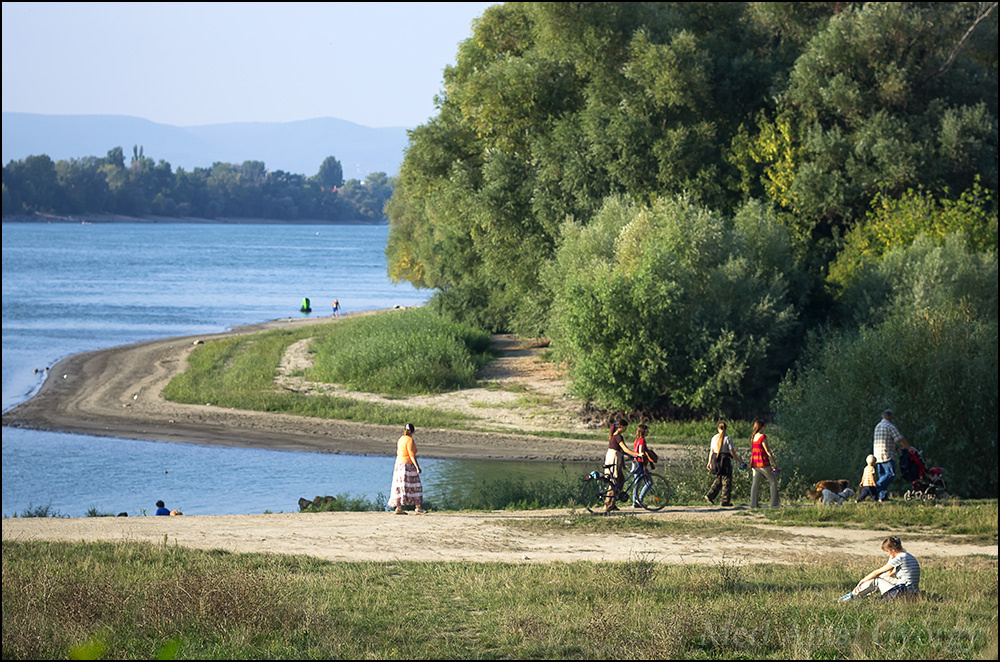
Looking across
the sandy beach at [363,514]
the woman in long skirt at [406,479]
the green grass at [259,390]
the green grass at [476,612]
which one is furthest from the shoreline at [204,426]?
the green grass at [476,612]

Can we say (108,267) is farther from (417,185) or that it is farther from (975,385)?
(975,385)

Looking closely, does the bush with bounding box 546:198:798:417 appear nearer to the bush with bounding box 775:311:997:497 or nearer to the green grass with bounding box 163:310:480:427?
the bush with bounding box 775:311:997:497

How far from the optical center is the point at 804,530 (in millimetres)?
16484

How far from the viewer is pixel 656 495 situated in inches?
773

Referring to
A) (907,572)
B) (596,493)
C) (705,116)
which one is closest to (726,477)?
(596,493)

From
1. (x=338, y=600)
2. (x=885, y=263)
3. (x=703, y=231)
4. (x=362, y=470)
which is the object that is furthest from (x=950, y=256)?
(x=338, y=600)

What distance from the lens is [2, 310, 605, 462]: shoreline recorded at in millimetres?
29891

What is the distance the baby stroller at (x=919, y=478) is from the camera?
18.9 metres

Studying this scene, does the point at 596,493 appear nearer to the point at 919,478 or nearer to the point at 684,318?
the point at 919,478

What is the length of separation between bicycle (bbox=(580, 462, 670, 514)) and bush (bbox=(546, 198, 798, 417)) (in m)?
10.3

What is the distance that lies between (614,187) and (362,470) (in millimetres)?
15125

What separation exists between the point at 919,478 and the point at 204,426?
24.0 meters

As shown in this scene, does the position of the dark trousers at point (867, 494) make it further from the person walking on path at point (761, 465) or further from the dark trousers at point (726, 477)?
the dark trousers at point (726, 477)

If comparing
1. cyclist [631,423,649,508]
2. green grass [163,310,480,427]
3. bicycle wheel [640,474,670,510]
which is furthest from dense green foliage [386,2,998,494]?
cyclist [631,423,649,508]
